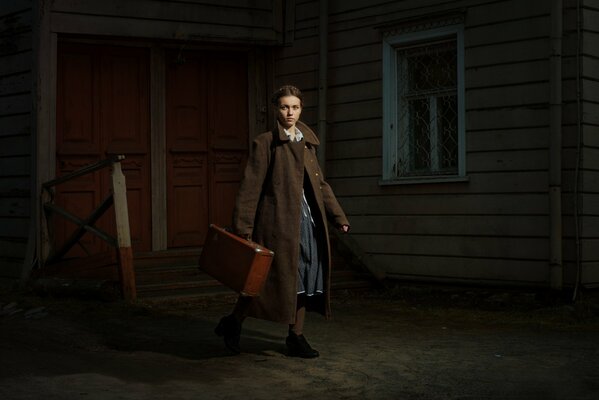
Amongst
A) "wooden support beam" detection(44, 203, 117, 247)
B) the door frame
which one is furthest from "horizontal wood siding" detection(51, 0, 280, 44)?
"wooden support beam" detection(44, 203, 117, 247)

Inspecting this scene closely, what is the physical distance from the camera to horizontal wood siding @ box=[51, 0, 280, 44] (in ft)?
29.8

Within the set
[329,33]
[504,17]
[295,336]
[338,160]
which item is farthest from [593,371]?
[329,33]

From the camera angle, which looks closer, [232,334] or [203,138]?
[232,334]

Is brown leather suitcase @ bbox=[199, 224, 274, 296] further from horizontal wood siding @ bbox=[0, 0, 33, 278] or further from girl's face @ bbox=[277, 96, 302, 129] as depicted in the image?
horizontal wood siding @ bbox=[0, 0, 33, 278]

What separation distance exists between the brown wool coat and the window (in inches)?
139

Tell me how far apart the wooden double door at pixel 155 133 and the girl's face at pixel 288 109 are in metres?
4.04

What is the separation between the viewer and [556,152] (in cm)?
799

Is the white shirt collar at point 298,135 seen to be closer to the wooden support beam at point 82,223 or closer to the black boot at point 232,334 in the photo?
the black boot at point 232,334

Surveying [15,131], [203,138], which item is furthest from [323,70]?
[15,131]

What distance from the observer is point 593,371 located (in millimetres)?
5172

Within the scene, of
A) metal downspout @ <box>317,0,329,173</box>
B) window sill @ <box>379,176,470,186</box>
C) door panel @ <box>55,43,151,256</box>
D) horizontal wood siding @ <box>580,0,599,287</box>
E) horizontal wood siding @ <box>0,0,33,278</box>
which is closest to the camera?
horizontal wood siding @ <box>580,0,599,287</box>

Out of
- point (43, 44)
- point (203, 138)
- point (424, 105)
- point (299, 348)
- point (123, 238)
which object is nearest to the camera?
point (299, 348)

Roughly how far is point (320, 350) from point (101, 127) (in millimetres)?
4661

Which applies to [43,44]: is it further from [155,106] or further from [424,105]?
[424,105]
